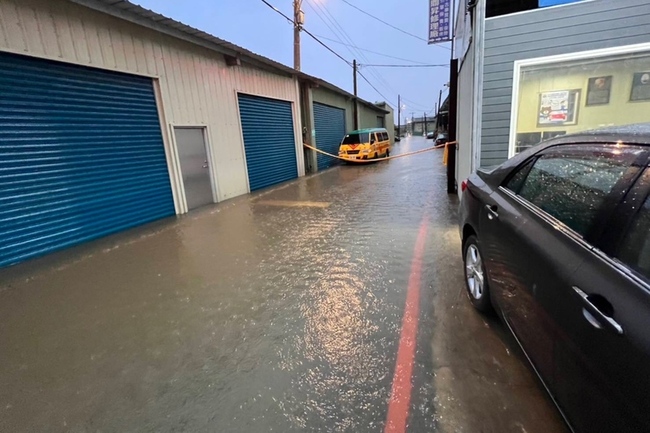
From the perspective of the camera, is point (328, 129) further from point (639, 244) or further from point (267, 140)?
point (639, 244)

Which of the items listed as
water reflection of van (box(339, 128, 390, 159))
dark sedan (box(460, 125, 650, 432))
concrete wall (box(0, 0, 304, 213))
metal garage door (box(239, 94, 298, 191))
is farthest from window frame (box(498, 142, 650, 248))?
water reflection of van (box(339, 128, 390, 159))

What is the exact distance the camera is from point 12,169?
14.9ft

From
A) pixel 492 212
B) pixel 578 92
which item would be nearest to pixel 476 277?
pixel 492 212

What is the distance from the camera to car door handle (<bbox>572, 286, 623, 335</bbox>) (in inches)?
41.5

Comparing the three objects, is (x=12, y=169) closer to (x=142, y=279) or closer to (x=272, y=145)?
(x=142, y=279)

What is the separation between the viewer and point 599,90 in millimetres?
4836

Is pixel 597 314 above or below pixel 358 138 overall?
below

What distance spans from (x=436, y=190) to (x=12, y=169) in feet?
26.6

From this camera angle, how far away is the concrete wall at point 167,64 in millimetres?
4668

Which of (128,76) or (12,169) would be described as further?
(128,76)

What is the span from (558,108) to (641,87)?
3.19 ft

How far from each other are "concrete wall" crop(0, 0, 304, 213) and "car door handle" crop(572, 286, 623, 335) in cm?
680

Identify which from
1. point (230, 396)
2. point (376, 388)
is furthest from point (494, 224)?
point (230, 396)

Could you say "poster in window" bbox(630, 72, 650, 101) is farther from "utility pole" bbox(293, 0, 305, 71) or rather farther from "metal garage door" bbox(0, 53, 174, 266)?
"utility pole" bbox(293, 0, 305, 71)
